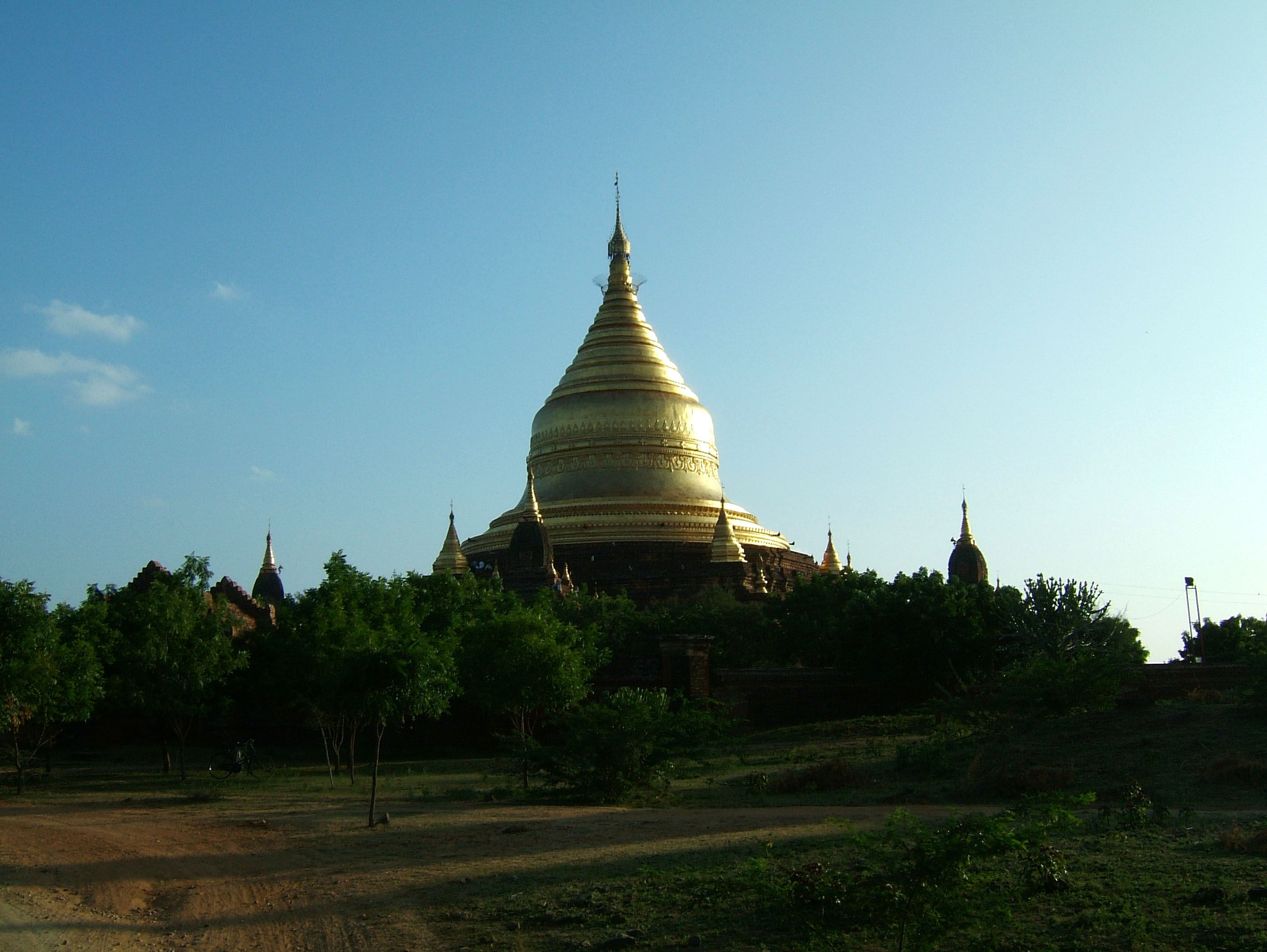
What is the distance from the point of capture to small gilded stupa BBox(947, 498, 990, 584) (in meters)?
60.2

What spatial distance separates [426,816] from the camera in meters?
18.2

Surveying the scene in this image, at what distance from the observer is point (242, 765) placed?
2570 cm

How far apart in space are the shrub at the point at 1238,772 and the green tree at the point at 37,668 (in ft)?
58.9

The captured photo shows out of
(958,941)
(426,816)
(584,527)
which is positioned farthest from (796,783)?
(584,527)

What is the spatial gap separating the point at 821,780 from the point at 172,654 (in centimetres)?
1337

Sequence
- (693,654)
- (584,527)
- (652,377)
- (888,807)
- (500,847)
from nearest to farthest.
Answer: (500,847) < (888,807) < (693,654) < (584,527) < (652,377)

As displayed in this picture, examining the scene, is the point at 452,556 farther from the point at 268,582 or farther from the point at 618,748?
the point at 618,748

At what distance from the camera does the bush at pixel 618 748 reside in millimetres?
19453

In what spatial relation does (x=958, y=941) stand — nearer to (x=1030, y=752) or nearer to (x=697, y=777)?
(x=1030, y=752)

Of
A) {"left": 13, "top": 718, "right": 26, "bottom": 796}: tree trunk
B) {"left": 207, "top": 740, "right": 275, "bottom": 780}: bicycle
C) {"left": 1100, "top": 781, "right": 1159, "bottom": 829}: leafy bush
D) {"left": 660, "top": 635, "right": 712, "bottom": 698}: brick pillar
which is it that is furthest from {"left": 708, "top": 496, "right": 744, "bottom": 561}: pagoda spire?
{"left": 1100, "top": 781, "right": 1159, "bottom": 829}: leafy bush

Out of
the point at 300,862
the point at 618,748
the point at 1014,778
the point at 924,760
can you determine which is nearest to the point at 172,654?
the point at 618,748

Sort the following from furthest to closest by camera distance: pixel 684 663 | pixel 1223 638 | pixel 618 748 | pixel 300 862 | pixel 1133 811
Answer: pixel 1223 638, pixel 684 663, pixel 618 748, pixel 1133 811, pixel 300 862

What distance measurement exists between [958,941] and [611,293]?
194 feet

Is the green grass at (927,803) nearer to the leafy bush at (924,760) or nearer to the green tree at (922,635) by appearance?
the leafy bush at (924,760)
